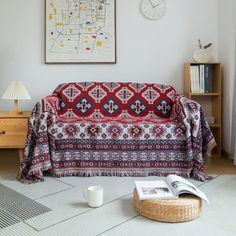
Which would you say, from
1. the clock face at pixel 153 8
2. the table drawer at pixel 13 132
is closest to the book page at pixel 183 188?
the table drawer at pixel 13 132

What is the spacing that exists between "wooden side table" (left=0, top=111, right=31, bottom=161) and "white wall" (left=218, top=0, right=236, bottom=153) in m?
2.13

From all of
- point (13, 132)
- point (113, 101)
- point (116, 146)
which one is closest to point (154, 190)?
point (116, 146)

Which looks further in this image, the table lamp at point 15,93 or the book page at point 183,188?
the table lamp at point 15,93

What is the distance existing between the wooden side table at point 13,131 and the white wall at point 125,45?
0.67m

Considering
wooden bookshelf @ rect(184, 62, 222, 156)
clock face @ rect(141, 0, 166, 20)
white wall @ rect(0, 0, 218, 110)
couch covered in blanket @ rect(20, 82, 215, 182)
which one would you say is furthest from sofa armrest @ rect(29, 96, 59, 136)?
clock face @ rect(141, 0, 166, 20)

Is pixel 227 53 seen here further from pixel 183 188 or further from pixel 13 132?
pixel 13 132

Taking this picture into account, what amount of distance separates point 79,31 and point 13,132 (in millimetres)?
1386

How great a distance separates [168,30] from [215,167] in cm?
165

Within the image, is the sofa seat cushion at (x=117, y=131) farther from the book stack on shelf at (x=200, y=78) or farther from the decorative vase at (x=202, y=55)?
the decorative vase at (x=202, y=55)

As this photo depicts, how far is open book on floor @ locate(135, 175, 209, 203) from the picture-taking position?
1762mm

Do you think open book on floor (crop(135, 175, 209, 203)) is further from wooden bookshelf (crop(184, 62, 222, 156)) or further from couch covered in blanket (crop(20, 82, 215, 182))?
wooden bookshelf (crop(184, 62, 222, 156))

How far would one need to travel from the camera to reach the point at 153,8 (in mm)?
3312

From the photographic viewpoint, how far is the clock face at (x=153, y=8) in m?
3.30

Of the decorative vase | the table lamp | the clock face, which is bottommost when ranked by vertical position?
the table lamp
